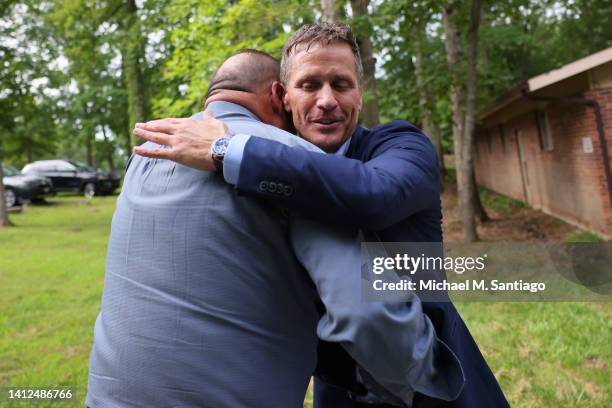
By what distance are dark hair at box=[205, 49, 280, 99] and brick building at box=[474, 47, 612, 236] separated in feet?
33.1

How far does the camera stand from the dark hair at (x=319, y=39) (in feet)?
5.74

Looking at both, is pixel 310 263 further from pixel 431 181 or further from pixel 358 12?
pixel 358 12

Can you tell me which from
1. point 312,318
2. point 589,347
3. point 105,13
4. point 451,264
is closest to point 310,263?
point 312,318

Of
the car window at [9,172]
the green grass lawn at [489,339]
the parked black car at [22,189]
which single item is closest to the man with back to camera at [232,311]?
the green grass lawn at [489,339]

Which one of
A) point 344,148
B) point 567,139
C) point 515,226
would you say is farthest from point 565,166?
point 344,148

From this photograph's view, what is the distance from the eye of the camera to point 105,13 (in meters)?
19.1

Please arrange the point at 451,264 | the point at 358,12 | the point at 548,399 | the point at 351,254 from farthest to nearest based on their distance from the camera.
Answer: the point at 358,12, the point at 548,399, the point at 451,264, the point at 351,254

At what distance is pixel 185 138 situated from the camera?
4.72ft

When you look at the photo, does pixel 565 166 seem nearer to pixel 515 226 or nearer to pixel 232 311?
pixel 515 226

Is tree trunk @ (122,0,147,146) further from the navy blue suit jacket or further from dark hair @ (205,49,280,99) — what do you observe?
the navy blue suit jacket

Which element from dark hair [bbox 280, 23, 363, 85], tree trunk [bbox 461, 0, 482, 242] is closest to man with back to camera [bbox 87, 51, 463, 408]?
dark hair [bbox 280, 23, 363, 85]

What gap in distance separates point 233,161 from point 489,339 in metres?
4.99

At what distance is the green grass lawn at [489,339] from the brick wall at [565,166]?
513 cm

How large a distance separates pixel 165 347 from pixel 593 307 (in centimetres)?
633
